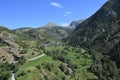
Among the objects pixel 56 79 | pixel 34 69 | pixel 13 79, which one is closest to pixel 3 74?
pixel 13 79

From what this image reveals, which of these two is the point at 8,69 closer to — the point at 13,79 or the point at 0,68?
the point at 0,68

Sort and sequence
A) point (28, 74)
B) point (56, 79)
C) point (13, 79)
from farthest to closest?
point (56, 79) → point (28, 74) → point (13, 79)

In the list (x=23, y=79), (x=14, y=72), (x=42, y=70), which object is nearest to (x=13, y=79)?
(x=23, y=79)

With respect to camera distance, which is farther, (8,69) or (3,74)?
(8,69)

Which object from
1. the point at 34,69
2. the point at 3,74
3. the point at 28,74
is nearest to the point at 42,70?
the point at 34,69

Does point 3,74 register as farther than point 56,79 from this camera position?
No

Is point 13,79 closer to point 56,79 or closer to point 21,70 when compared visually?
point 21,70

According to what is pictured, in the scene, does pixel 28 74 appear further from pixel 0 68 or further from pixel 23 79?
pixel 0 68

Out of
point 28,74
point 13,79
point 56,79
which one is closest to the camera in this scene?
point 13,79
